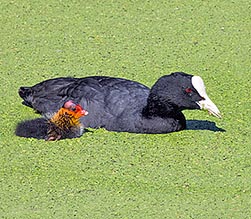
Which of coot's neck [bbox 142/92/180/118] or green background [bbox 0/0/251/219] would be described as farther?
coot's neck [bbox 142/92/180/118]

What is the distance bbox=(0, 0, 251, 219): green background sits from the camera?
4.36 m

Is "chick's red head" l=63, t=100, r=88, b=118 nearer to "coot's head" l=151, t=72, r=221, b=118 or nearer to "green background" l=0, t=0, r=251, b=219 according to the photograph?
"green background" l=0, t=0, r=251, b=219

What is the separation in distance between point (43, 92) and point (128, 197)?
111 cm

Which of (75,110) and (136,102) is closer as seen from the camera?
(75,110)

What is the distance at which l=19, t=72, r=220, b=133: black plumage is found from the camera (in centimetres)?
500

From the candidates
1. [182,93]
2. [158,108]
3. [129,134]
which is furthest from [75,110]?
[182,93]

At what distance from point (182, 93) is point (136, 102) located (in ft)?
0.83

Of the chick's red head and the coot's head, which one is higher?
the coot's head

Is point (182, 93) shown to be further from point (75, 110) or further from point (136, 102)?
point (75, 110)

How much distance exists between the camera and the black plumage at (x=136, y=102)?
500 cm

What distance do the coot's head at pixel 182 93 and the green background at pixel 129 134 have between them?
6.2 inches

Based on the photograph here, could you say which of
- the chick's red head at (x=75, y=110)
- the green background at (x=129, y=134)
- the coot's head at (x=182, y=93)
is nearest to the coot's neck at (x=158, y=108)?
the coot's head at (x=182, y=93)

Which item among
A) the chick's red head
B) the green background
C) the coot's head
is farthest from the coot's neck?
the chick's red head

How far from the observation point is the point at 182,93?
4984 millimetres
